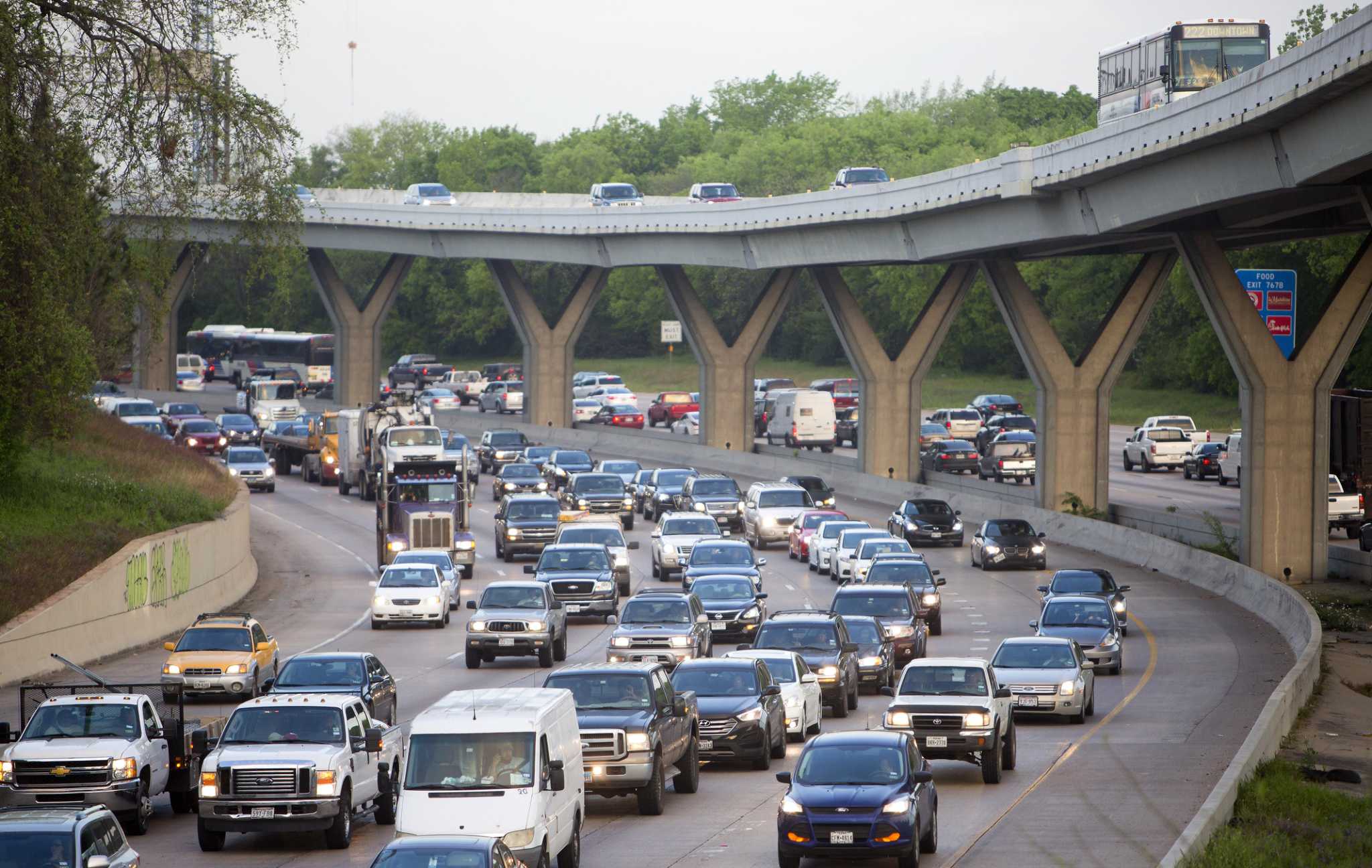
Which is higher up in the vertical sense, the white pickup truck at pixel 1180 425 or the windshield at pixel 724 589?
the white pickup truck at pixel 1180 425

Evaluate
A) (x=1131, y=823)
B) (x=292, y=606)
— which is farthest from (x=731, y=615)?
(x=1131, y=823)

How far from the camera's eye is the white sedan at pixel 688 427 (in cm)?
9306

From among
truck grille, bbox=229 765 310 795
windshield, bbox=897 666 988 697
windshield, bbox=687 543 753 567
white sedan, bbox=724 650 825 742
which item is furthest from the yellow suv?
windshield, bbox=687 543 753 567

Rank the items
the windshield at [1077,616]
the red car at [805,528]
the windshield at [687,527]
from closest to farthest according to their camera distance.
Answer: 1. the windshield at [1077,616]
2. the windshield at [687,527]
3. the red car at [805,528]

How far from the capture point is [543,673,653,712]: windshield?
22188 mm

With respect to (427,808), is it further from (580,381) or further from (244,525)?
(580,381)

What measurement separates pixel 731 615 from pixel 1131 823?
17235 millimetres

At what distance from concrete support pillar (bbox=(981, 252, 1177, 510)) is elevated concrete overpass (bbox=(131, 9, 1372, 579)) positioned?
0.07 metres

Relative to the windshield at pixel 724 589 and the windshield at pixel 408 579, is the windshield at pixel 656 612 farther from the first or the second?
the windshield at pixel 408 579

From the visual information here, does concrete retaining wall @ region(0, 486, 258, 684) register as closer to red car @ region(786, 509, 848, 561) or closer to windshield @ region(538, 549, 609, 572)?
windshield @ region(538, 549, 609, 572)

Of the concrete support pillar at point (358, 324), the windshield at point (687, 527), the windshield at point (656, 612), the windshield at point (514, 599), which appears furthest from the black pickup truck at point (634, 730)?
the concrete support pillar at point (358, 324)

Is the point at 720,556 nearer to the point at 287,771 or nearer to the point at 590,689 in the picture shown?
the point at 590,689

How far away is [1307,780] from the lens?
2328 cm

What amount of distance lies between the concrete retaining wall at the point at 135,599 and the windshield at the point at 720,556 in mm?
11911
